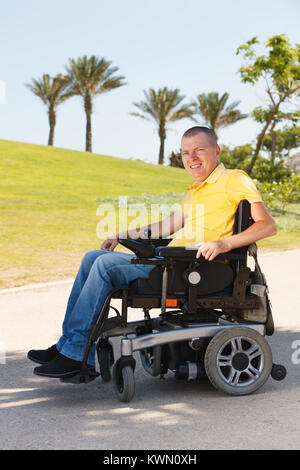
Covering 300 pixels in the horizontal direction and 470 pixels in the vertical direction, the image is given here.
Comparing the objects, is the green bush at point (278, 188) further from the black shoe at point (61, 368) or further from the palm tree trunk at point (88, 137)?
the palm tree trunk at point (88, 137)

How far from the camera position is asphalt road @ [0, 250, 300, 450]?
3131 mm

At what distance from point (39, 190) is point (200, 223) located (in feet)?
68.0

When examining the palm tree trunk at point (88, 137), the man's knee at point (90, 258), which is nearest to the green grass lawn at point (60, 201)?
the man's knee at point (90, 258)

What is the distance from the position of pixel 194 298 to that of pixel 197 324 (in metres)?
0.25

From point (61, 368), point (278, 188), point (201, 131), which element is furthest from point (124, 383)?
point (278, 188)

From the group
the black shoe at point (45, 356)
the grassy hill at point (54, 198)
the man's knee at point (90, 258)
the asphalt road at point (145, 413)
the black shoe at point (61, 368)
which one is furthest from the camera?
the grassy hill at point (54, 198)

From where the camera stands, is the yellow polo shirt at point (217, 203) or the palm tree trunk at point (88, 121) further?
the palm tree trunk at point (88, 121)

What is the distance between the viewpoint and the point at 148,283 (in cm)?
388

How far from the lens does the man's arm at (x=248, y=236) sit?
3744 mm

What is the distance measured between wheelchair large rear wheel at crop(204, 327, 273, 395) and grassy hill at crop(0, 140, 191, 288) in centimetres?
498

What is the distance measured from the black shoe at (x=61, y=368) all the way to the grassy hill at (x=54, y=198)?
4.71m

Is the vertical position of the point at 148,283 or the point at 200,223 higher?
the point at 200,223
